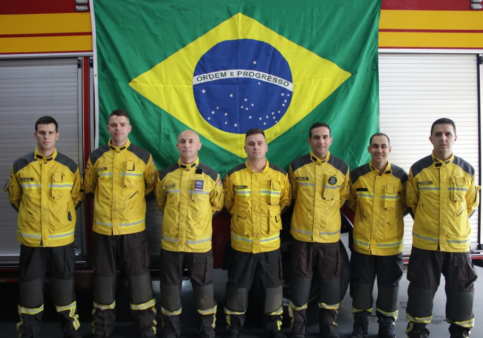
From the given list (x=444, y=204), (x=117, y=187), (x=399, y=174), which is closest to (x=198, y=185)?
(x=117, y=187)

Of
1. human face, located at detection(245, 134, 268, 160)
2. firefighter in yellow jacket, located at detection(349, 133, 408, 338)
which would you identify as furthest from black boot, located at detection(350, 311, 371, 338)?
human face, located at detection(245, 134, 268, 160)

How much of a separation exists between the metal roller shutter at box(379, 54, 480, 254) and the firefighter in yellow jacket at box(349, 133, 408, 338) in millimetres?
586

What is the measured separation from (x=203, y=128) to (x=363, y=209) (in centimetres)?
193

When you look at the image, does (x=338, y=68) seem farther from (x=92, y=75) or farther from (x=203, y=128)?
(x=92, y=75)

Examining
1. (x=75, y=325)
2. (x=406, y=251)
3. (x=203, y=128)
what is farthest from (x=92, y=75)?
(x=406, y=251)

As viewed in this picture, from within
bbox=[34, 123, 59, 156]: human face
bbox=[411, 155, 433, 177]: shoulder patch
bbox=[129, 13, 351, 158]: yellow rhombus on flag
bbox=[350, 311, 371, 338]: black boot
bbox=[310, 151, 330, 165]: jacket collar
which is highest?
bbox=[129, 13, 351, 158]: yellow rhombus on flag

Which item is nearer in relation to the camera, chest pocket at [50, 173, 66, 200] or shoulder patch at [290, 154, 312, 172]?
chest pocket at [50, 173, 66, 200]

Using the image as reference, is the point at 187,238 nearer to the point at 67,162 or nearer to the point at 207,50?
the point at 67,162

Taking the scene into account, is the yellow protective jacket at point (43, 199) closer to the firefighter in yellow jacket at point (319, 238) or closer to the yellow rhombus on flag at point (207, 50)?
the yellow rhombus on flag at point (207, 50)

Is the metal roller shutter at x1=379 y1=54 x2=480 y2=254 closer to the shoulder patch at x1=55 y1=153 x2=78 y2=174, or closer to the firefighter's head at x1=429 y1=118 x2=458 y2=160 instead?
the firefighter's head at x1=429 y1=118 x2=458 y2=160

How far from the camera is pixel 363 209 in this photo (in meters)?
3.41

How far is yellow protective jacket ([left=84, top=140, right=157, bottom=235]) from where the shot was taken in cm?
333

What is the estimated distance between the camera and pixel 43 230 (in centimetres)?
327

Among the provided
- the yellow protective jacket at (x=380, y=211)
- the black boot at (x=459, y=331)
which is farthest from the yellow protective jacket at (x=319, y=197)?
the black boot at (x=459, y=331)
